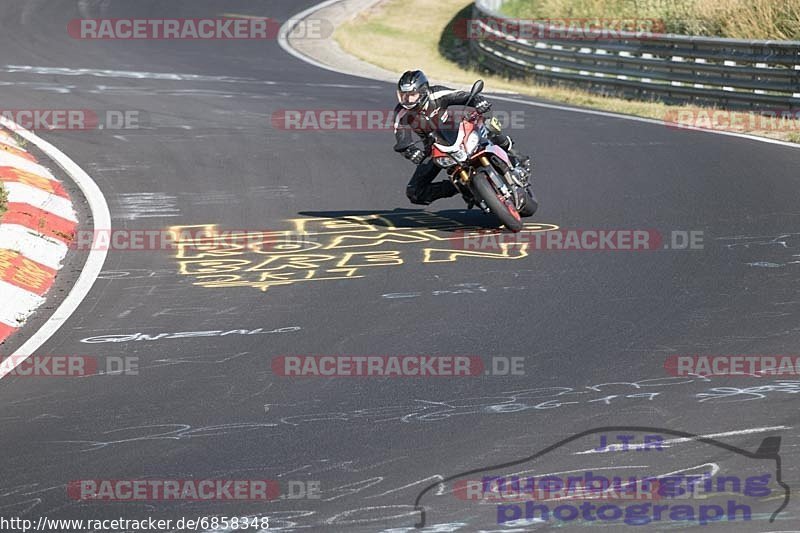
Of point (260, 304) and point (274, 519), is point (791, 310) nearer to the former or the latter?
point (260, 304)

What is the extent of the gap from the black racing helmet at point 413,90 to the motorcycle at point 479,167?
14.5 inches

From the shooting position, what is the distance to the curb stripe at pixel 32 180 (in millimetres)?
13398

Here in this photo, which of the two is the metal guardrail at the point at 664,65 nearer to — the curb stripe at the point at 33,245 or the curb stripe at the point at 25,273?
the curb stripe at the point at 33,245

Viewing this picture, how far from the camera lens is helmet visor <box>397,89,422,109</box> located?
11.1 metres

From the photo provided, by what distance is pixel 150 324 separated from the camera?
898 centimetres

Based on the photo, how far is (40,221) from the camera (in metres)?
11.8

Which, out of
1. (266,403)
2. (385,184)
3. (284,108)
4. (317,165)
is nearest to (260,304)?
(266,403)

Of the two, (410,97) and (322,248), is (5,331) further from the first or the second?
(410,97)

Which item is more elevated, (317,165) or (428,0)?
(428,0)

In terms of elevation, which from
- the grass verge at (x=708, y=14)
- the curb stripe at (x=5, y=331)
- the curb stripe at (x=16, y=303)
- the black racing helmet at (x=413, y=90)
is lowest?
the curb stripe at (x=5, y=331)

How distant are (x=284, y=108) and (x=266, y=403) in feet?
43.6

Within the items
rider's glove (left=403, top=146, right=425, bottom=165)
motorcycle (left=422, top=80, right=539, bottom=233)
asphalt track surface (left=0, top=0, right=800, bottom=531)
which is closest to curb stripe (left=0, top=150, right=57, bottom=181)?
asphalt track surface (left=0, top=0, right=800, bottom=531)

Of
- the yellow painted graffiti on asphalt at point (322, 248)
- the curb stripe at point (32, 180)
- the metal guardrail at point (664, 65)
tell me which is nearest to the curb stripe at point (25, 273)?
the yellow painted graffiti on asphalt at point (322, 248)

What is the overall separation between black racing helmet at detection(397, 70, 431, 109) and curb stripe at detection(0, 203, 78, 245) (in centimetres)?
338
